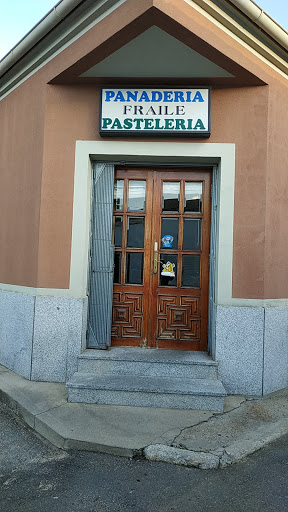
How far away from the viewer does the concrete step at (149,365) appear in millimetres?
4742

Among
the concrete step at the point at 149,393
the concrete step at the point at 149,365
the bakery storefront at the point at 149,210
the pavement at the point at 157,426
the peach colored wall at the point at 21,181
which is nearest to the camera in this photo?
the pavement at the point at 157,426

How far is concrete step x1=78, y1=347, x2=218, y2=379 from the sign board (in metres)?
2.83

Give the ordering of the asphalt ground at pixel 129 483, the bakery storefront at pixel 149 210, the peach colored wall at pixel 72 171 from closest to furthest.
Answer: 1. the asphalt ground at pixel 129 483
2. the bakery storefront at pixel 149 210
3. the peach colored wall at pixel 72 171

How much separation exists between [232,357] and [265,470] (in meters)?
1.62

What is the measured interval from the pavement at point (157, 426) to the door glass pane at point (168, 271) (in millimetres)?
1675

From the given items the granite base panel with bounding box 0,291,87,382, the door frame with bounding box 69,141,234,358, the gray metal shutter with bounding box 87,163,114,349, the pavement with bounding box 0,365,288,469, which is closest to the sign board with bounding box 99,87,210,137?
the door frame with bounding box 69,141,234,358

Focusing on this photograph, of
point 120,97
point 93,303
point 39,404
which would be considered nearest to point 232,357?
point 93,303

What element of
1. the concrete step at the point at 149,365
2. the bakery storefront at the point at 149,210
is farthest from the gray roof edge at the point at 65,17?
the concrete step at the point at 149,365

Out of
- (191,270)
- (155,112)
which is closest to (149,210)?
(191,270)

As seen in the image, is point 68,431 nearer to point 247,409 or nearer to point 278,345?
point 247,409

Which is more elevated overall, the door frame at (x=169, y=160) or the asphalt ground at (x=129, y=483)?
the door frame at (x=169, y=160)

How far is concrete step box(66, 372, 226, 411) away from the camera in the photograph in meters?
4.35

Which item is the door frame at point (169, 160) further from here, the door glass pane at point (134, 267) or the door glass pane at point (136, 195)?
the door glass pane at point (134, 267)

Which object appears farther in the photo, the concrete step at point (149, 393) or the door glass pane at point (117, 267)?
the door glass pane at point (117, 267)
